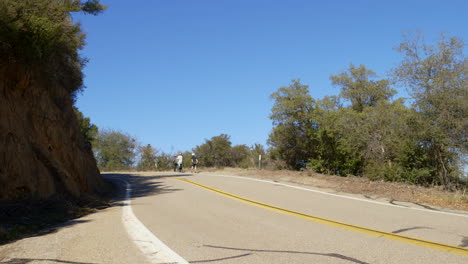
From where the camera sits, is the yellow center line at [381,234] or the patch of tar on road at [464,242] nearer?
the yellow center line at [381,234]

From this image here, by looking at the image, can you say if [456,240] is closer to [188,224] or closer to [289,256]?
[289,256]

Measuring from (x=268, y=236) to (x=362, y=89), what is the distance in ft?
110

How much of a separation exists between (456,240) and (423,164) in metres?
14.2

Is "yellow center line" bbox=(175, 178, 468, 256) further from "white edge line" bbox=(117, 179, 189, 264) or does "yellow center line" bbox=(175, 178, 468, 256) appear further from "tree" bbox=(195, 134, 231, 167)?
"tree" bbox=(195, 134, 231, 167)

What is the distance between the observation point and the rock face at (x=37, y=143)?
9109mm

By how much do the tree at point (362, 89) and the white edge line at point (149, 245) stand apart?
32564mm

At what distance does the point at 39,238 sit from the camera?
20.9ft

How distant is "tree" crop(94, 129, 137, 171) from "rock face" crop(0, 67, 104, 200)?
52.2 m

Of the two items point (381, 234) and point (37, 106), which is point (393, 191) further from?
point (37, 106)

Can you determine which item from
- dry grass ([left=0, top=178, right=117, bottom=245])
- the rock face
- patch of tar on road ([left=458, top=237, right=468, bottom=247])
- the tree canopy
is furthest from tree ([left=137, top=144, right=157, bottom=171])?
patch of tar on road ([left=458, top=237, right=468, bottom=247])

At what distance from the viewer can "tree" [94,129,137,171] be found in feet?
214

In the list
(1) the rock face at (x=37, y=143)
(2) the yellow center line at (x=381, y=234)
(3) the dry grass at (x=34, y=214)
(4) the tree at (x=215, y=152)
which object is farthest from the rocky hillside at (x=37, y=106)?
(4) the tree at (x=215, y=152)

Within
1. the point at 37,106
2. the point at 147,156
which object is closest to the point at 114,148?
the point at 147,156

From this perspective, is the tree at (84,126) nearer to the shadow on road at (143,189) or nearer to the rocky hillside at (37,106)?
the shadow on road at (143,189)
